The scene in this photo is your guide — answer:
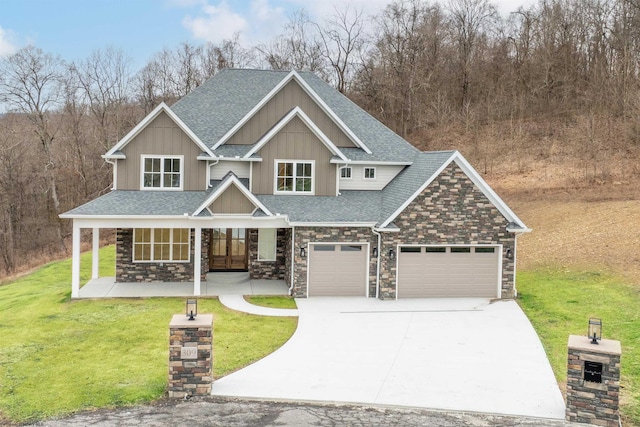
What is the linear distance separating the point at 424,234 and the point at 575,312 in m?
4.80

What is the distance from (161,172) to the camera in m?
19.0

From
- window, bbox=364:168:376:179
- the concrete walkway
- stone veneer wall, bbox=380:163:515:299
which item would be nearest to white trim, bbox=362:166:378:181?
window, bbox=364:168:376:179

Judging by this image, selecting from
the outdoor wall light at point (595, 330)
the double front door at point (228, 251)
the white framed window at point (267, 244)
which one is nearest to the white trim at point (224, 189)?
the white framed window at point (267, 244)

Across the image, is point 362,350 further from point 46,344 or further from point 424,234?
point 46,344

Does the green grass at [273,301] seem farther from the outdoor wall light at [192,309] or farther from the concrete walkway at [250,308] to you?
the outdoor wall light at [192,309]

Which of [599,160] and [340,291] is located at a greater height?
[599,160]

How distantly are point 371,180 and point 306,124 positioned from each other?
328 centimetres

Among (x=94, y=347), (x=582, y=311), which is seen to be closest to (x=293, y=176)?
(x=94, y=347)

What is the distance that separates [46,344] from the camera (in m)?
12.8

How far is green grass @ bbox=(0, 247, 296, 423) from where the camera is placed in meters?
9.80

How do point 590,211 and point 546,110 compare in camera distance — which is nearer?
point 590,211

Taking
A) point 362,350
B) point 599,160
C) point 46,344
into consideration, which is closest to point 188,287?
point 46,344

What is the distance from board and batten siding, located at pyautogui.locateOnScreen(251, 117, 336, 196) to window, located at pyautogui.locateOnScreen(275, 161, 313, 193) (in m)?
0.19

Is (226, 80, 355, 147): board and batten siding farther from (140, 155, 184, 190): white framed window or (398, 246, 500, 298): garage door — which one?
(398, 246, 500, 298): garage door
